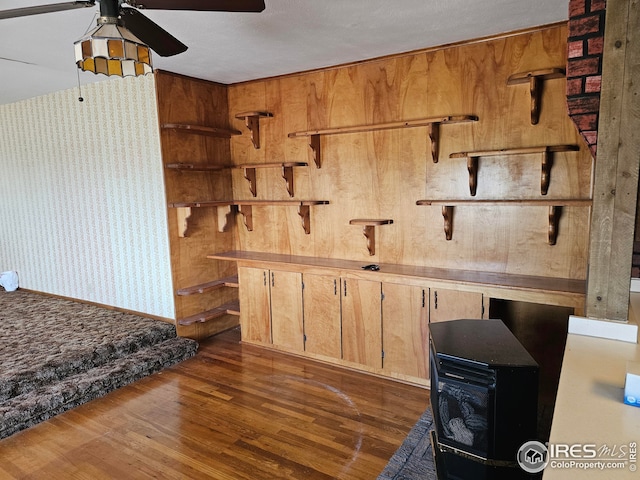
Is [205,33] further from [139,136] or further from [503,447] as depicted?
[503,447]

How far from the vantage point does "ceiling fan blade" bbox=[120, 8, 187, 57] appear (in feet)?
5.80

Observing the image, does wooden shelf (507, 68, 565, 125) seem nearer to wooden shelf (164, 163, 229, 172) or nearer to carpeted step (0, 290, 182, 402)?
wooden shelf (164, 163, 229, 172)

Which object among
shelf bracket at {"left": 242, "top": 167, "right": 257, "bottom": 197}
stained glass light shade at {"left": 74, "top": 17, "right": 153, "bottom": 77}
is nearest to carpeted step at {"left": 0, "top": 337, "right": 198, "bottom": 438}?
shelf bracket at {"left": 242, "top": 167, "right": 257, "bottom": 197}

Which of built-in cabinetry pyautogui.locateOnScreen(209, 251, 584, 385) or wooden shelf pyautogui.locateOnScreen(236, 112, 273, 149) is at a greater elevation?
wooden shelf pyautogui.locateOnScreen(236, 112, 273, 149)

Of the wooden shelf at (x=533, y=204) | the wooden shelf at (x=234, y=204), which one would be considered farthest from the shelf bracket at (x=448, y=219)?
the wooden shelf at (x=234, y=204)

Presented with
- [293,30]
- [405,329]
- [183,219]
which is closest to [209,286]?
[183,219]

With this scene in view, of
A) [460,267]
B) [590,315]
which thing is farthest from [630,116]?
[460,267]

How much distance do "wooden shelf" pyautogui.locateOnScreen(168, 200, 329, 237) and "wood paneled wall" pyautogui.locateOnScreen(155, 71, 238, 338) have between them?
7 centimetres

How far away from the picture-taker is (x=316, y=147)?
3908 millimetres

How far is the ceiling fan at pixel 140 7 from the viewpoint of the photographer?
→ 5.27 ft

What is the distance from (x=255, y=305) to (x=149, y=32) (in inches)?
104

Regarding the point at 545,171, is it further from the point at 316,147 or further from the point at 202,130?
the point at 202,130

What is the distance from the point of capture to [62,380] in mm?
3281

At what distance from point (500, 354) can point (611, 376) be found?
0.37 metres
